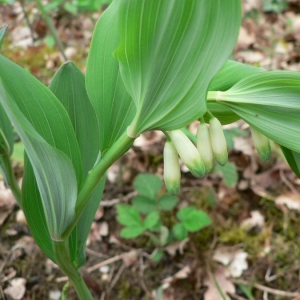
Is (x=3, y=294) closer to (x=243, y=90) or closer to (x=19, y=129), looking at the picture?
(x=19, y=129)

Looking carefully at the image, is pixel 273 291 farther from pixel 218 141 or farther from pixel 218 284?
pixel 218 141

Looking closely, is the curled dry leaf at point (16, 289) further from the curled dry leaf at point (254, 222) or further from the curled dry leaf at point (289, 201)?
the curled dry leaf at point (289, 201)

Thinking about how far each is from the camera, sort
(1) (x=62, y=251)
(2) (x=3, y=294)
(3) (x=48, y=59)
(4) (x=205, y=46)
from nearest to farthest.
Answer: (4) (x=205, y=46)
(1) (x=62, y=251)
(2) (x=3, y=294)
(3) (x=48, y=59)

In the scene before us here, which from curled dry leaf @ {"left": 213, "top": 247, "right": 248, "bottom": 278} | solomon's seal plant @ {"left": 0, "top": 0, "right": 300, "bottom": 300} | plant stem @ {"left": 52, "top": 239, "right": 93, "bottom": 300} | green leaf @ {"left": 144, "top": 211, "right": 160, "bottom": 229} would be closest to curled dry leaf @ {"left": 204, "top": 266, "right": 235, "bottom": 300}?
curled dry leaf @ {"left": 213, "top": 247, "right": 248, "bottom": 278}

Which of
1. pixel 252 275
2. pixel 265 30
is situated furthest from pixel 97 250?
pixel 265 30

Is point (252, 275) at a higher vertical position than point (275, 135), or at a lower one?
lower

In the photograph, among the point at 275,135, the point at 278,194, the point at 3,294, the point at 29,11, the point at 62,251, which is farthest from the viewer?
the point at 29,11
